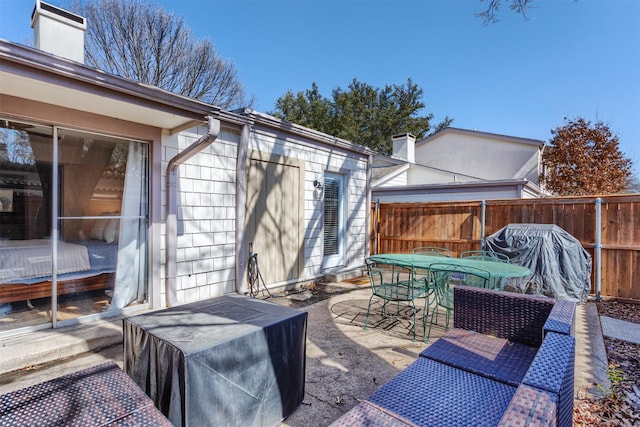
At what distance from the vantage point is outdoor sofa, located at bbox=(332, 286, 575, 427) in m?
1.23

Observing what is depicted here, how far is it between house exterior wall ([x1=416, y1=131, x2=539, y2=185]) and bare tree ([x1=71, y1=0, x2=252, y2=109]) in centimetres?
1074

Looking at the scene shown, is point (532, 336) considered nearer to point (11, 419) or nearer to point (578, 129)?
point (11, 419)

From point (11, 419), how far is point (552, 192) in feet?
57.6

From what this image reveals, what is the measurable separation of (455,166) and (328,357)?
1308 centimetres

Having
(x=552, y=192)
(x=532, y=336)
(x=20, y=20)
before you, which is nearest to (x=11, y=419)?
(x=532, y=336)

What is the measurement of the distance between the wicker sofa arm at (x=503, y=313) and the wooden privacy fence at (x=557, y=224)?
15.1 ft

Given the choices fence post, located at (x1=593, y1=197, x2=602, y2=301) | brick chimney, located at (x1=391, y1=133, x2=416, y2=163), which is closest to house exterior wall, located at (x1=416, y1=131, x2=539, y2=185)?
brick chimney, located at (x1=391, y1=133, x2=416, y2=163)

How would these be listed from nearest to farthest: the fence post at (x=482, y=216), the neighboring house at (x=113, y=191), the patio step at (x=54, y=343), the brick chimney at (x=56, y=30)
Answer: the patio step at (x=54, y=343)
the neighboring house at (x=113, y=191)
the brick chimney at (x=56, y=30)
the fence post at (x=482, y=216)

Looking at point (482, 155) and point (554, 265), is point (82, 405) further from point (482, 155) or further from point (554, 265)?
point (482, 155)

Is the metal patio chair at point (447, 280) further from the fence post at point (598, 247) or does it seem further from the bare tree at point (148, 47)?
the bare tree at point (148, 47)

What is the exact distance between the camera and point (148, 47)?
13055mm

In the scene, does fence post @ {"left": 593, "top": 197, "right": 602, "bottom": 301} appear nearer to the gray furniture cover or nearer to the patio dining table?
the gray furniture cover

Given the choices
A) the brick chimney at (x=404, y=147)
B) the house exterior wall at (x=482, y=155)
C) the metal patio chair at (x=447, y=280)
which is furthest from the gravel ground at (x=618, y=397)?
the house exterior wall at (x=482, y=155)

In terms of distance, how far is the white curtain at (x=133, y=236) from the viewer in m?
3.77
